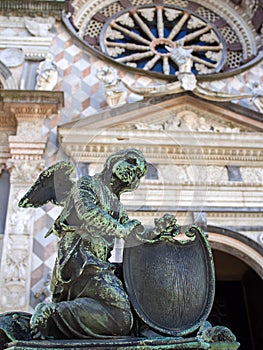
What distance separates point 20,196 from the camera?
6.86 m

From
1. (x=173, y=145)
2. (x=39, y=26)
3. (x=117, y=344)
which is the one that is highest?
(x=39, y=26)

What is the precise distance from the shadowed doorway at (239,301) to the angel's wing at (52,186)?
600 cm

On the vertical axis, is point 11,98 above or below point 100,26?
below

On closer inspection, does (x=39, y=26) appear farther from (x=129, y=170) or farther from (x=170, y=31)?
(x=129, y=170)

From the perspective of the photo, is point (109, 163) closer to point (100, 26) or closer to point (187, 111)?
point (187, 111)

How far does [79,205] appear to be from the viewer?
103 inches

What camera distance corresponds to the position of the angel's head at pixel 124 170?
283 cm

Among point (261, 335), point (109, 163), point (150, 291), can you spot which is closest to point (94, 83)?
point (261, 335)

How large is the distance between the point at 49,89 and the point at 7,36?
1.78 meters

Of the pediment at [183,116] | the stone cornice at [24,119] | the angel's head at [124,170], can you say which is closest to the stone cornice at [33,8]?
the stone cornice at [24,119]

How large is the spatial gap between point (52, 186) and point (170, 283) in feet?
3.41

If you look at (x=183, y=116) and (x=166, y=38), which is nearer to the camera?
(x=183, y=116)

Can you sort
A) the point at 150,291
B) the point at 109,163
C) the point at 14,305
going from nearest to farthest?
the point at 150,291
the point at 109,163
the point at 14,305

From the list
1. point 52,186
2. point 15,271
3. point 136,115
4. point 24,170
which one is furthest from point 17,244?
point 52,186
